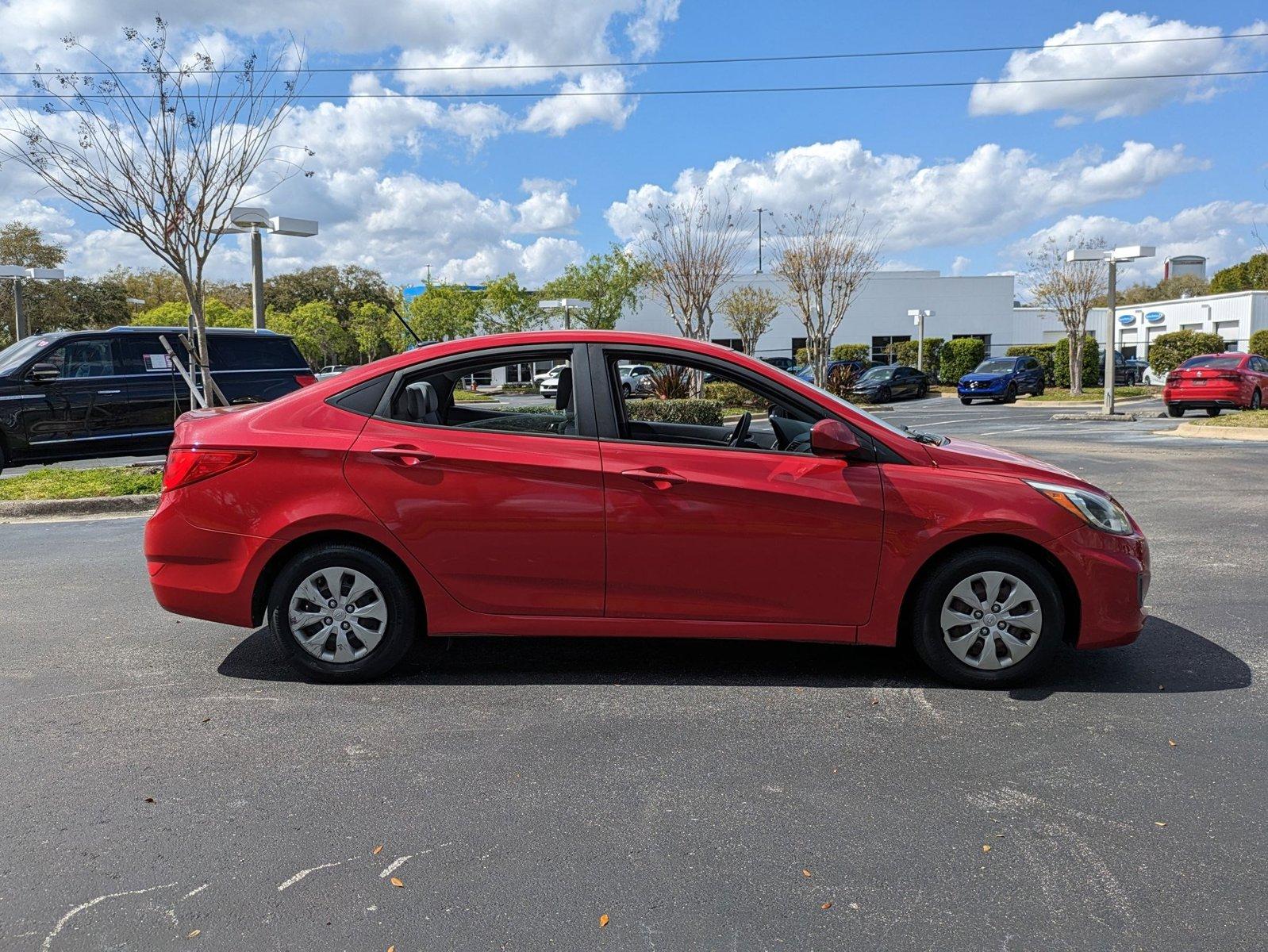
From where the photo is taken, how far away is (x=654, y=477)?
4.51 meters

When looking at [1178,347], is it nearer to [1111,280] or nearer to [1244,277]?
[1111,280]

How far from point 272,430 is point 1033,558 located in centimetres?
356

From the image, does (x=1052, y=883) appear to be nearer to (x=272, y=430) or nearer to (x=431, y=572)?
(x=431, y=572)

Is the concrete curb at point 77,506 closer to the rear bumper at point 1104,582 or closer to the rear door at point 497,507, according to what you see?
the rear door at point 497,507

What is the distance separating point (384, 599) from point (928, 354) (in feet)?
155

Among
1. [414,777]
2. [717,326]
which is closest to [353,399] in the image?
[414,777]

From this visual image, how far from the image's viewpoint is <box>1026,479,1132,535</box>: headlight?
4543 mm

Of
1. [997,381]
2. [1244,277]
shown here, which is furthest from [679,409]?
[1244,277]

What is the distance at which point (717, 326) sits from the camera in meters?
56.0

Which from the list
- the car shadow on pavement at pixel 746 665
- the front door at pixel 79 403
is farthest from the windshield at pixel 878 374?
the car shadow on pavement at pixel 746 665

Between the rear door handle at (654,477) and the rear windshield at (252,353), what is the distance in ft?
35.4

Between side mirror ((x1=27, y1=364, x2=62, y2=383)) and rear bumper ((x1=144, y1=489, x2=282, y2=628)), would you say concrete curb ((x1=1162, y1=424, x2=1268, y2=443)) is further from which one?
side mirror ((x1=27, y1=364, x2=62, y2=383))

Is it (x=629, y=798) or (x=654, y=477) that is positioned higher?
(x=654, y=477)

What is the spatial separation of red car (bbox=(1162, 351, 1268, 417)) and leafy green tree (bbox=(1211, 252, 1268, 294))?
54.7 metres
